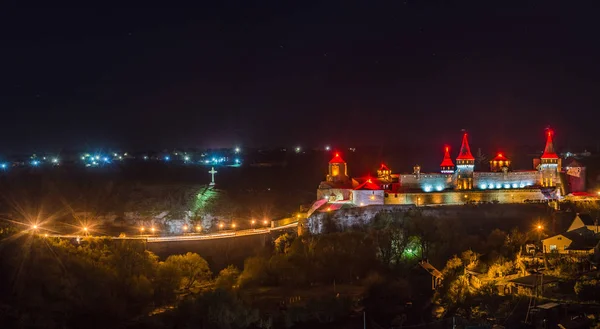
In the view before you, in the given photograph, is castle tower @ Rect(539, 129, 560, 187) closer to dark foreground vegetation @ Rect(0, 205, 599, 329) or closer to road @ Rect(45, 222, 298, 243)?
dark foreground vegetation @ Rect(0, 205, 599, 329)

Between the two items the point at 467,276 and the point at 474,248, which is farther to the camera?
the point at 474,248

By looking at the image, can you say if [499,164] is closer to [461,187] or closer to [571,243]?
[461,187]

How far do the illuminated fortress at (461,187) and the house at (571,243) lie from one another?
5.51 metres

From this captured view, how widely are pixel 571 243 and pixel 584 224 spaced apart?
229cm

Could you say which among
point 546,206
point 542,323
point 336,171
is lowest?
point 542,323

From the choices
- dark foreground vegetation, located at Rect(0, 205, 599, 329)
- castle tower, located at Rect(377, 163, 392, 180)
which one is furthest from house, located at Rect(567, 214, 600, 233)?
castle tower, located at Rect(377, 163, 392, 180)

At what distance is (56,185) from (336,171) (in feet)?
66.3

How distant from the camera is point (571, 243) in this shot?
22.5 meters

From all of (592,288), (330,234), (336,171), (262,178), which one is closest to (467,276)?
(592,288)

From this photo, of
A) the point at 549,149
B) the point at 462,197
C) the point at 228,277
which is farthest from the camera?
the point at 549,149

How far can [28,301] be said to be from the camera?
21.6m

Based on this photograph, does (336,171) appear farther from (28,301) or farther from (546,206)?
(28,301)

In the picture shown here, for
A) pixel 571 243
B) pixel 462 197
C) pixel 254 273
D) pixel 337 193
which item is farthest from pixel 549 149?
pixel 254 273

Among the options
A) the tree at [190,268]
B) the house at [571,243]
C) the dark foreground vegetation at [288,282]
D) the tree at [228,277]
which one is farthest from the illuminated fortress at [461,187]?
the tree at [190,268]
